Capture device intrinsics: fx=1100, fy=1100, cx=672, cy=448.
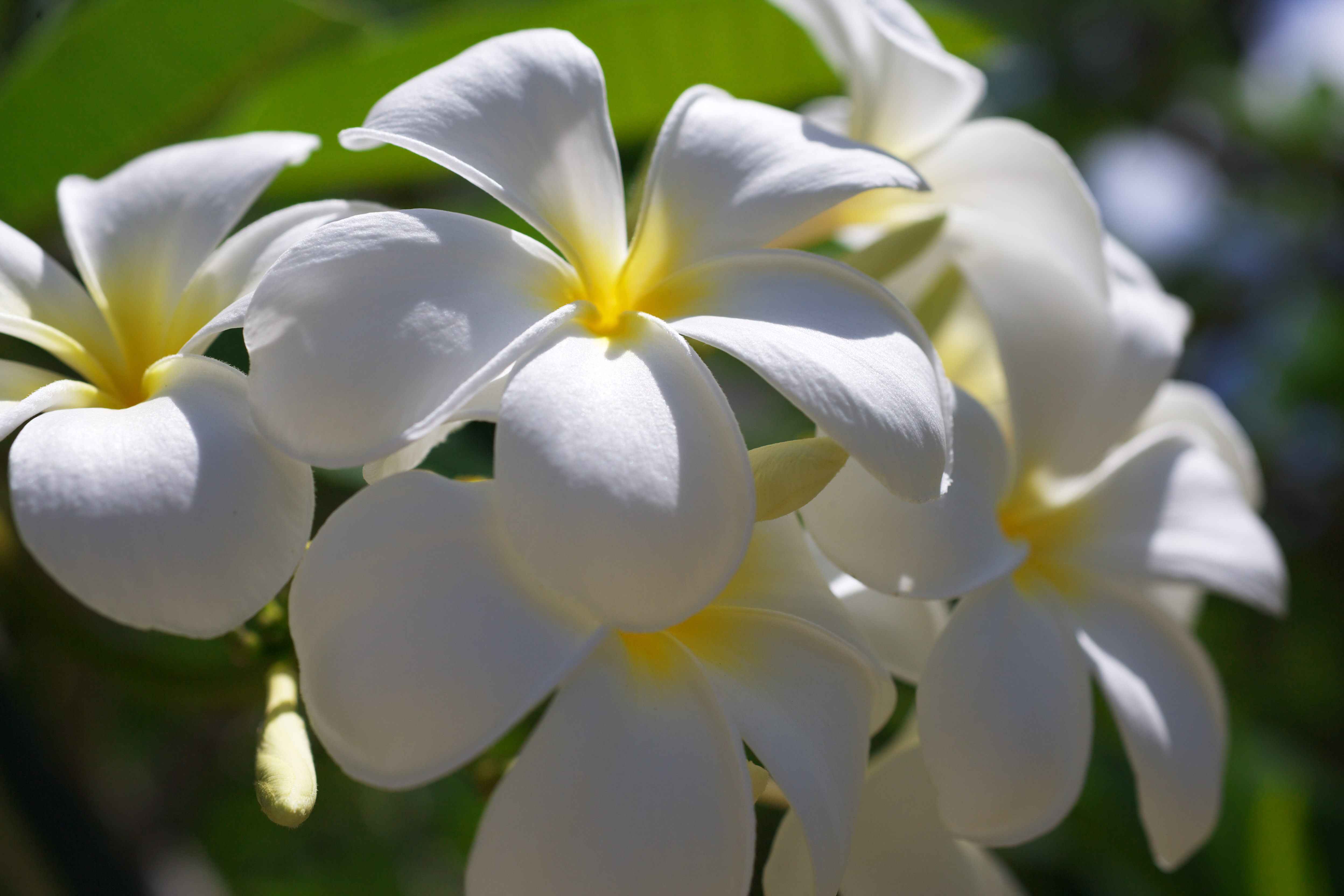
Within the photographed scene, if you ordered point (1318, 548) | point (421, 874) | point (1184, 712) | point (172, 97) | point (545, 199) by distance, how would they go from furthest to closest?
point (1318, 548) → point (421, 874) → point (172, 97) → point (1184, 712) → point (545, 199)

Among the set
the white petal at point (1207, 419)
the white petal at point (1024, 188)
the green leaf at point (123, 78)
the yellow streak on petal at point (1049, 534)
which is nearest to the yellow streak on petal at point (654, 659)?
the yellow streak on petal at point (1049, 534)

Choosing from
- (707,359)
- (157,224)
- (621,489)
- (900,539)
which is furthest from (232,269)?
(707,359)

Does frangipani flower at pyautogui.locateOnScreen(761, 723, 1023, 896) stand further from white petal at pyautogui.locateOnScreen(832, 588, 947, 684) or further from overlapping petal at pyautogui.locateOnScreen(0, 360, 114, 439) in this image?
overlapping petal at pyautogui.locateOnScreen(0, 360, 114, 439)

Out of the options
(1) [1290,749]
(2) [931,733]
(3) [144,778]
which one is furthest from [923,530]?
(3) [144,778]

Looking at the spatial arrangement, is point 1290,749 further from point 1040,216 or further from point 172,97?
point 172,97

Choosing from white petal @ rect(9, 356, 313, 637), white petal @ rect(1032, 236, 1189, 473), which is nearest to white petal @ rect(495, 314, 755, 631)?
white petal @ rect(9, 356, 313, 637)

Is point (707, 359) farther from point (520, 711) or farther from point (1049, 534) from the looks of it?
point (520, 711)

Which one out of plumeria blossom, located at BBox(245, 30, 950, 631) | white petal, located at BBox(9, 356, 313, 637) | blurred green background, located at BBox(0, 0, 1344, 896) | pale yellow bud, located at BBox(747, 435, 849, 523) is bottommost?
blurred green background, located at BBox(0, 0, 1344, 896)
